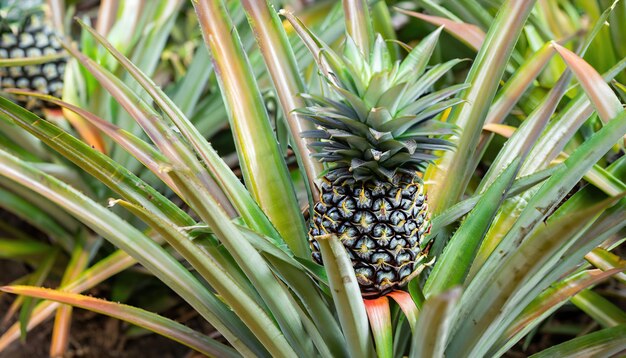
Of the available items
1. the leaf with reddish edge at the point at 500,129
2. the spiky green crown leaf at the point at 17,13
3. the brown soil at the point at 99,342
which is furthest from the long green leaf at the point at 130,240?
the spiky green crown leaf at the point at 17,13

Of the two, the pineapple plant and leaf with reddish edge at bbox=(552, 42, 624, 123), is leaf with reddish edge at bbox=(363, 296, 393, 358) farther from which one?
leaf with reddish edge at bbox=(552, 42, 624, 123)

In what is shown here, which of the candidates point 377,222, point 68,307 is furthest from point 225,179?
point 68,307

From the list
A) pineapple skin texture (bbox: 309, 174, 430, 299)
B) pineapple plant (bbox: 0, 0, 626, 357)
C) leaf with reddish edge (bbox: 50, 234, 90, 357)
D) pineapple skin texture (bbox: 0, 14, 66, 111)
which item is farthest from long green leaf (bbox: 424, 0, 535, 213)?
pineapple skin texture (bbox: 0, 14, 66, 111)

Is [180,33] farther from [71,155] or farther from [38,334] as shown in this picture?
[71,155]

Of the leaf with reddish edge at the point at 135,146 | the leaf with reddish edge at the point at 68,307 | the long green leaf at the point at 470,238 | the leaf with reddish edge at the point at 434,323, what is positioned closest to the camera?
the leaf with reddish edge at the point at 434,323

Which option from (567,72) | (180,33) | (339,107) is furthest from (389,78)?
(180,33)

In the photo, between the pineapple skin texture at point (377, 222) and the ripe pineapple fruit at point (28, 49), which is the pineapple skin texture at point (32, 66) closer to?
the ripe pineapple fruit at point (28, 49)

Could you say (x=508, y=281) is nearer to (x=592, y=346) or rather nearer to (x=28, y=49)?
(x=592, y=346)
